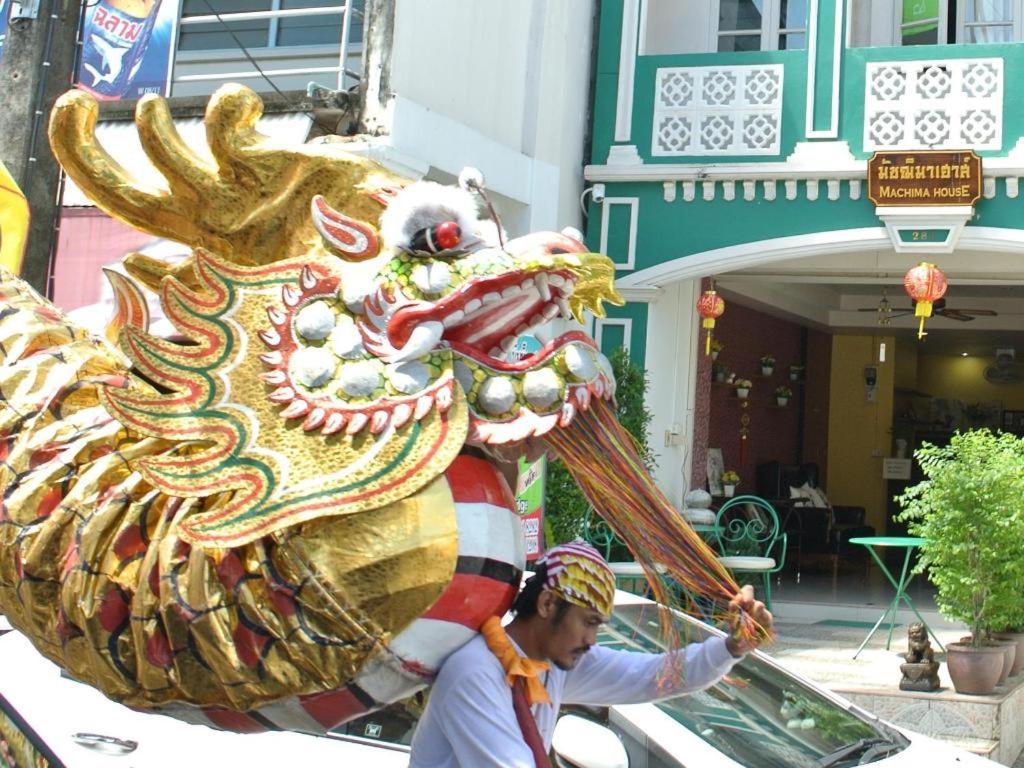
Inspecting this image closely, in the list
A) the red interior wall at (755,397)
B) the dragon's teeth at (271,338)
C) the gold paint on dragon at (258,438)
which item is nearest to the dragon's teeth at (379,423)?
the gold paint on dragon at (258,438)

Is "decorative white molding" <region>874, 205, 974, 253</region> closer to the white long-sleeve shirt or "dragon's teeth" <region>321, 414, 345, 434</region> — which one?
the white long-sleeve shirt

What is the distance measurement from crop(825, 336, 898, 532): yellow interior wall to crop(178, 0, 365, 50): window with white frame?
8414 mm

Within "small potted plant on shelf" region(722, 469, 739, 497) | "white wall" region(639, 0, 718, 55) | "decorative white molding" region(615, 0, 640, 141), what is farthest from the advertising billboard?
"small potted plant on shelf" region(722, 469, 739, 497)

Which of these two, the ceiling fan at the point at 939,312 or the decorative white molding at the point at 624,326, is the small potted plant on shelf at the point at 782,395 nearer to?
the ceiling fan at the point at 939,312

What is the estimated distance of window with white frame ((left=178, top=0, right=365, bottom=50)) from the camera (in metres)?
11.2

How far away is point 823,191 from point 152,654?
9.10 meters

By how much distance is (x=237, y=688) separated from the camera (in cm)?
217

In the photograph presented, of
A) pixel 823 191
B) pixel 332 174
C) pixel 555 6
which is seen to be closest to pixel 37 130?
pixel 332 174

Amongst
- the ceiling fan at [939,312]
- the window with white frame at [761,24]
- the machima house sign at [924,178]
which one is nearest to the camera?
the machima house sign at [924,178]

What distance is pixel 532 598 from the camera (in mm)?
2568

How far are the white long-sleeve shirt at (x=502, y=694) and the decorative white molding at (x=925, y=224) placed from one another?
7964 millimetres

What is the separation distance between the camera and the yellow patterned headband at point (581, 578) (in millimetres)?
2525

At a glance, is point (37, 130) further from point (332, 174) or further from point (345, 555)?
point (345, 555)

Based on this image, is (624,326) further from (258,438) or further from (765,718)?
(258,438)
